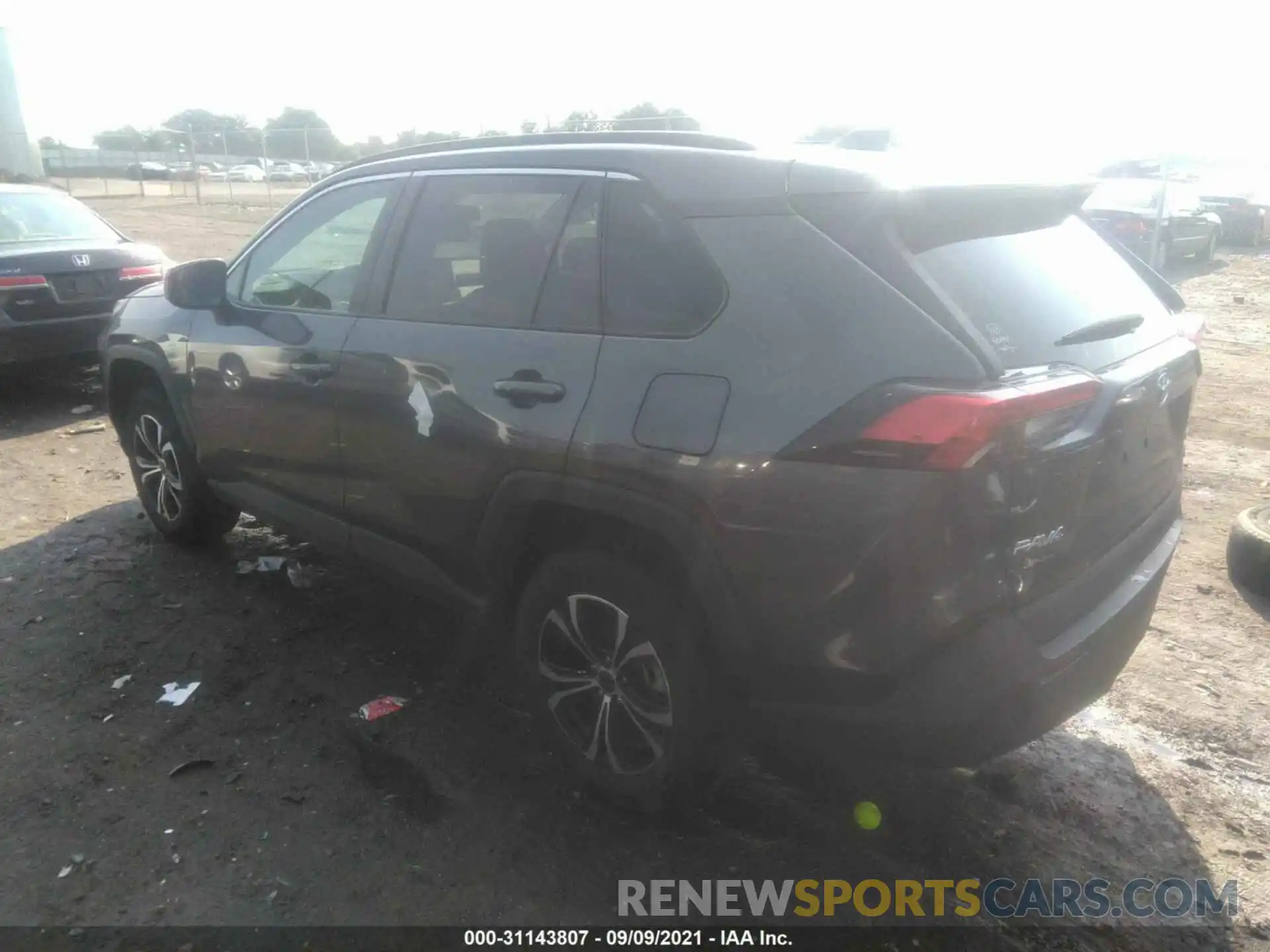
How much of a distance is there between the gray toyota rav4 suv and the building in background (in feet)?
122

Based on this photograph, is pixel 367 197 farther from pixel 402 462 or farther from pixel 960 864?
pixel 960 864

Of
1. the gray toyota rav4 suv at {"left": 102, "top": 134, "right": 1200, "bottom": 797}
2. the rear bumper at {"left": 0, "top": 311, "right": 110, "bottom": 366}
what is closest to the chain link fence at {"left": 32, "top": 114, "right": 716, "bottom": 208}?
the rear bumper at {"left": 0, "top": 311, "right": 110, "bottom": 366}

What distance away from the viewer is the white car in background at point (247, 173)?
3262cm

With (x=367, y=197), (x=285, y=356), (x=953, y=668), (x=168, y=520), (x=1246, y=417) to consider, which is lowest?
(x=1246, y=417)

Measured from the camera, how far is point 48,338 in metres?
7.26

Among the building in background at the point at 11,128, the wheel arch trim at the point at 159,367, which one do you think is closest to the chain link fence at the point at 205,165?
the building in background at the point at 11,128

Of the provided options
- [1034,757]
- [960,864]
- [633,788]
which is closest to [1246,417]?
[1034,757]

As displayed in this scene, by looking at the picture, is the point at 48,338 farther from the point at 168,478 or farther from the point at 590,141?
the point at 590,141

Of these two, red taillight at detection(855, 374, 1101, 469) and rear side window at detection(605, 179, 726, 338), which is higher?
rear side window at detection(605, 179, 726, 338)

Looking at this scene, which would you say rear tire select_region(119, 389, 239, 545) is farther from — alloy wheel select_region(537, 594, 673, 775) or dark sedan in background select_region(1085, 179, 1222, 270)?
dark sedan in background select_region(1085, 179, 1222, 270)

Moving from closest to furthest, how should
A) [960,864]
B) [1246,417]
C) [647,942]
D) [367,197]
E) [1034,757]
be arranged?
[647,942] < [960,864] < [1034,757] < [367,197] < [1246,417]

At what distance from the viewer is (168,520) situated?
16.5 feet

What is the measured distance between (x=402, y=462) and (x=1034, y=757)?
236 cm

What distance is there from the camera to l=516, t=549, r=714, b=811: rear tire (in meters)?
2.72
